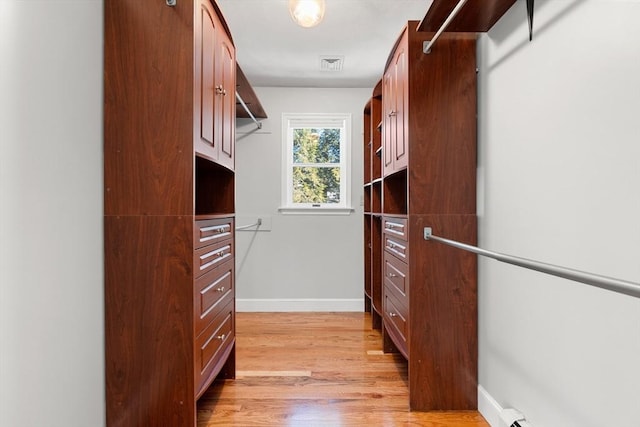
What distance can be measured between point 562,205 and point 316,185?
2755 millimetres

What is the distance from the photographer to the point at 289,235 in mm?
3766

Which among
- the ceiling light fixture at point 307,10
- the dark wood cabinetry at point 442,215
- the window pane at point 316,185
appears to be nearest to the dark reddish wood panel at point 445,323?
the dark wood cabinetry at point 442,215

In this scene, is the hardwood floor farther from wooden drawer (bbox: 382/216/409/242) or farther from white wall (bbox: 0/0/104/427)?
wooden drawer (bbox: 382/216/409/242)

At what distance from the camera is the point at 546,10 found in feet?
4.41

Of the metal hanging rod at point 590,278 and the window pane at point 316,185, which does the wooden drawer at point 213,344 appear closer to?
the metal hanging rod at point 590,278

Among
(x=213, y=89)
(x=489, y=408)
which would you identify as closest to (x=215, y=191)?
(x=213, y=89)

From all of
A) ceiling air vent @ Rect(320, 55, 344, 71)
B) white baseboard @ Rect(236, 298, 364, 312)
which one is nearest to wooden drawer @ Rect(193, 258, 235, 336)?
white baseboard @ Rect(236, 298, 364, 312)

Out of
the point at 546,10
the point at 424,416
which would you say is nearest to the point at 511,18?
the point at 546,10

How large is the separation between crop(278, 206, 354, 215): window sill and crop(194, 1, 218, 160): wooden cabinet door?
6.48ft

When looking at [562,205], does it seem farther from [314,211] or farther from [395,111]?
[314,211]

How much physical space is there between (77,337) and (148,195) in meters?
0.57

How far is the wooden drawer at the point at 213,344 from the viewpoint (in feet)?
5.16

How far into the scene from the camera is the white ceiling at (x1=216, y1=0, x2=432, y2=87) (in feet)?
7.75

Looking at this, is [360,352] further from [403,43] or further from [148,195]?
[403,43]
